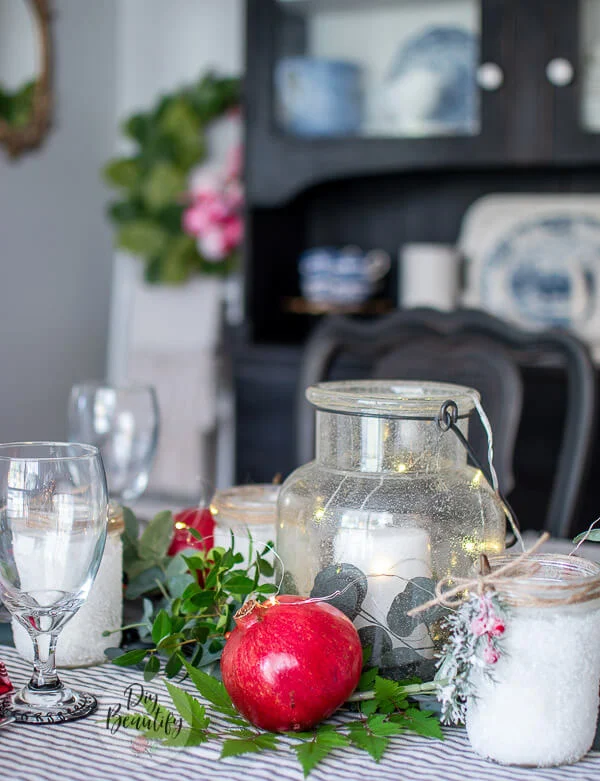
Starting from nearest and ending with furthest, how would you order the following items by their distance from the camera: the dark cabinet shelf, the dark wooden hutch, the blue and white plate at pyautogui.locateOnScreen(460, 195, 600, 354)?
the dark wooden hutch → the blue and white plate at pyautogui.locateOnScreen(460, 195, 600, 354) → the dark cabinet shelf

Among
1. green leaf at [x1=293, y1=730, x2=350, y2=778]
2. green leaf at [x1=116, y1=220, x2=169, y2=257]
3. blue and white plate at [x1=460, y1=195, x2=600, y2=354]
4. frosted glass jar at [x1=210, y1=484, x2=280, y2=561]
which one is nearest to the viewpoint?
green leaf at [x1=293, y1=730, x2=350, y2=778]

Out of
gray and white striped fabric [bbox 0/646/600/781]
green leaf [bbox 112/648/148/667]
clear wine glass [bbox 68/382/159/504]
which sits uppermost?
clear wine glass [bbox 68/382/159/504]

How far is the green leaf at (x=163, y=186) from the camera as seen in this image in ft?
8.66

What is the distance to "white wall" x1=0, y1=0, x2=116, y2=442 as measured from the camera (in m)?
2.69

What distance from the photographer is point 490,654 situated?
0.49m

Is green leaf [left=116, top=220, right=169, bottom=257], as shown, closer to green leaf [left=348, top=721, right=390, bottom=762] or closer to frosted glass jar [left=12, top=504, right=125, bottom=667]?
frosted glass jar [left=12, top=504, right=125, bottom=667]

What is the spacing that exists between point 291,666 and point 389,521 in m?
0.10

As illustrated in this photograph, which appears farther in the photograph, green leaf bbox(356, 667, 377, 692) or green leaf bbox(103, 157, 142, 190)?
green leaf bbox(103, 157, 142, 190)

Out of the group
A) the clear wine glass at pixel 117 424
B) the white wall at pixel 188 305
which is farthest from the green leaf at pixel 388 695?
the white wall at pixel 188 305

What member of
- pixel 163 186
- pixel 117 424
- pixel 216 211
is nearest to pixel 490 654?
pixel 117 424

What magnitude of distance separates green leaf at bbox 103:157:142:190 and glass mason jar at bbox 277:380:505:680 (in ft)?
7.51

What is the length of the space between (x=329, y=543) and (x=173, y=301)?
2.14 metres

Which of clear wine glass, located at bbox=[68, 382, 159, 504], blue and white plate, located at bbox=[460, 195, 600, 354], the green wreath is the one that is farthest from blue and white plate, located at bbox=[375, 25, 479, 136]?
clear wine glass, located at bbox=[68, 382, 159, 504]

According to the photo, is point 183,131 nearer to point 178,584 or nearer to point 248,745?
point 178,584
